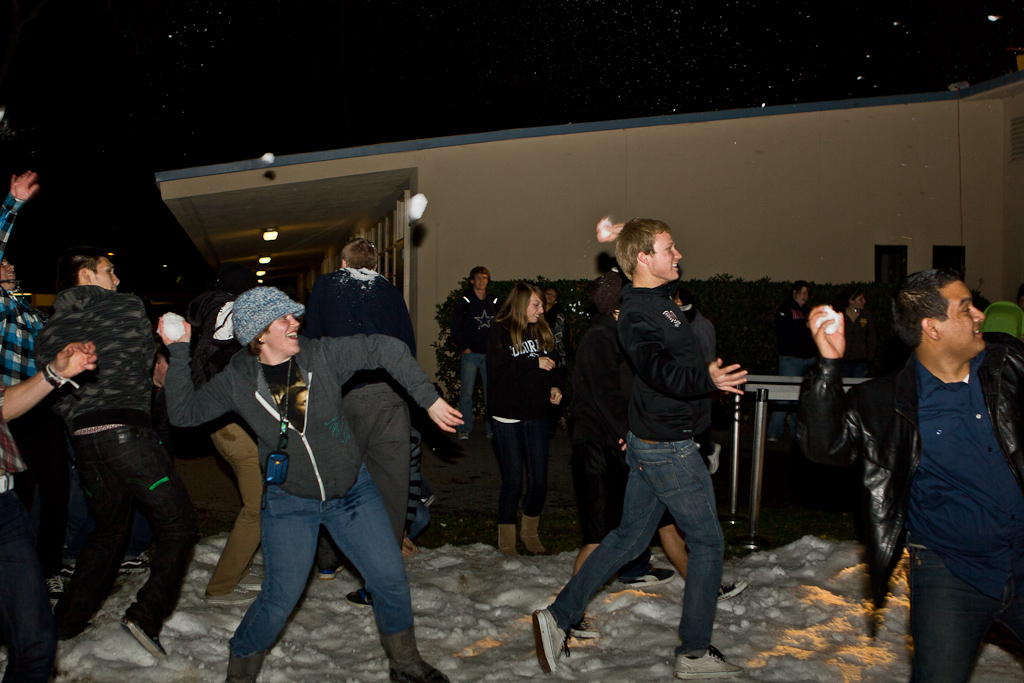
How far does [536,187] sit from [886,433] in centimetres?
1170

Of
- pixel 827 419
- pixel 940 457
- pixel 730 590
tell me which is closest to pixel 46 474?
pixel 730 590

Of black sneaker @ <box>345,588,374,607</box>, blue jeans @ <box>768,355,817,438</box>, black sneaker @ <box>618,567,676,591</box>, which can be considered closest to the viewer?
black sneaker @ <box>345,588,374,607</box>

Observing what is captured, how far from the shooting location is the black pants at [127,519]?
4.39 m

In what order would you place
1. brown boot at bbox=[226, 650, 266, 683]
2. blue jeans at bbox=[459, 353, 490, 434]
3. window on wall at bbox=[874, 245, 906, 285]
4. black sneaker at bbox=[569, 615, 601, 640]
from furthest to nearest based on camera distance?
window on wall at bbox=[874, 245, 906, 285], blue jeans at bbox=[459, 353, 490, 434], black sneaker at bbox=[569, 615, 601, 640], brown boot at bbox=[226, 650, 266, 683]

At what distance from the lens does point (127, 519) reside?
4.59m

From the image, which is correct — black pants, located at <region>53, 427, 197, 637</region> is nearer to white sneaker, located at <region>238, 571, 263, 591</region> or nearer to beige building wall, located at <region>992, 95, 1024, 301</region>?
white sneaker, located at <region>238, 571, 263, 591</region>

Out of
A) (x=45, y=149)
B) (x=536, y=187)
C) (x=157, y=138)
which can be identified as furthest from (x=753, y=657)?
(x=157, y=138)

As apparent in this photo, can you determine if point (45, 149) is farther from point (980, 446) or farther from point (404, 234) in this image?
point (980, 446)

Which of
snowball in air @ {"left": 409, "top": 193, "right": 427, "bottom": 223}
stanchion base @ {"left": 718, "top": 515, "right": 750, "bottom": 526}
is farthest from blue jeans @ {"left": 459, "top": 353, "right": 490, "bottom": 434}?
stanchion base @ {"left": 718, "top": 515, "right": 750, "bottom": 526}

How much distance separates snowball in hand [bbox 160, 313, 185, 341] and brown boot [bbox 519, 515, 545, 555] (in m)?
3.52

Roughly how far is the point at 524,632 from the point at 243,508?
1.92 meters

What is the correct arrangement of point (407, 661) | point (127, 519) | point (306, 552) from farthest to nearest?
1. point (127, 519)
2. point (407, 661)
3. point (306, 552)

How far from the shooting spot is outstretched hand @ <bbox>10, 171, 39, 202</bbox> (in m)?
5.41

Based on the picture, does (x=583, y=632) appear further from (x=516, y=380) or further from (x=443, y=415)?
(x=516, y=380)
